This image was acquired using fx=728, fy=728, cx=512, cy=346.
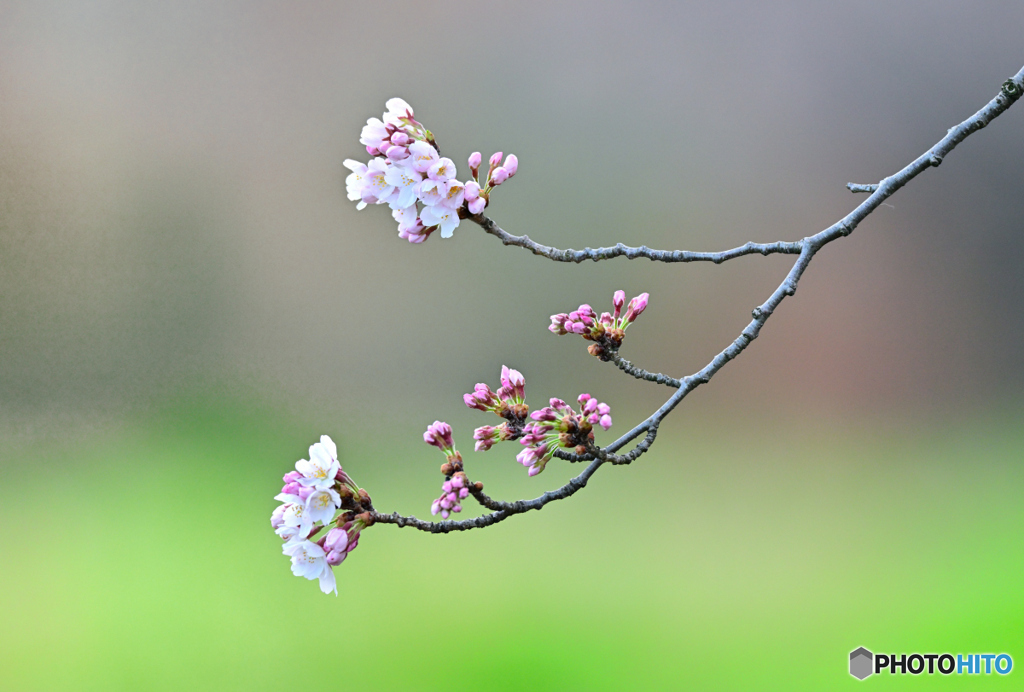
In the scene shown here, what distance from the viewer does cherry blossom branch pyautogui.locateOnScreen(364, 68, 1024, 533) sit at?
3.18 feet

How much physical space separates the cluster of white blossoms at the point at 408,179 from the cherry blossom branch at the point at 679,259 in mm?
56

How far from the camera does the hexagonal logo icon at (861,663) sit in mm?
2533

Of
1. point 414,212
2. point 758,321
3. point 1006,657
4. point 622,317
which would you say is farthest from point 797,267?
point 1006,657

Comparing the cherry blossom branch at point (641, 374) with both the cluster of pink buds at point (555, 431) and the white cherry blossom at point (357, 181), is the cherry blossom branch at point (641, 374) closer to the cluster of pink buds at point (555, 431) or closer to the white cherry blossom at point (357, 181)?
the cluster of pink buds at point (555, 431)

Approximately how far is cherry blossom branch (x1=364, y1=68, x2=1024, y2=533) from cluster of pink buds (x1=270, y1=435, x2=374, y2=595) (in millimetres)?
63

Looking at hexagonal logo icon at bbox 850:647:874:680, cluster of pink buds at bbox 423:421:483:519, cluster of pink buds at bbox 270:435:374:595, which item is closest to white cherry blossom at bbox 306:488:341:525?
cluster of pink buds at bbox 270:435:374:595

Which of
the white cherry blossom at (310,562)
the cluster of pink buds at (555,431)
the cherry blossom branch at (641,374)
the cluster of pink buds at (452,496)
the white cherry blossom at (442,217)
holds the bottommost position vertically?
the white cherry blossom at (310,562)

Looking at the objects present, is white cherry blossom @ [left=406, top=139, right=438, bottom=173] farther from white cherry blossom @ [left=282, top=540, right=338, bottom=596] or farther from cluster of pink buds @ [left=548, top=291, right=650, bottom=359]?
white cherry blossom @ [left=282, top=540, right=338, bottom=596]

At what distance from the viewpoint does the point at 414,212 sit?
1.01 metres

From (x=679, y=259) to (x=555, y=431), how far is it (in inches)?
13.0

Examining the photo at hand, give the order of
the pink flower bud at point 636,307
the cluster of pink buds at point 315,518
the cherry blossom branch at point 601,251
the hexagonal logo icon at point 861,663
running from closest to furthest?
1. the cluster of pink buds at point 315,518
2. the cherry blossom branch at point 601,251
3. the pink flower bud at point 636,307
4. the hexagonal logo icon at point 861,663

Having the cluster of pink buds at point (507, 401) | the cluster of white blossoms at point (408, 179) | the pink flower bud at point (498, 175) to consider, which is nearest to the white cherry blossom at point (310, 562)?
the cluster of pink buds at point (507, 401)

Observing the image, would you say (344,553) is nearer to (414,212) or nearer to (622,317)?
(414,212)

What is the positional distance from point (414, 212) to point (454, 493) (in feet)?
1.27
